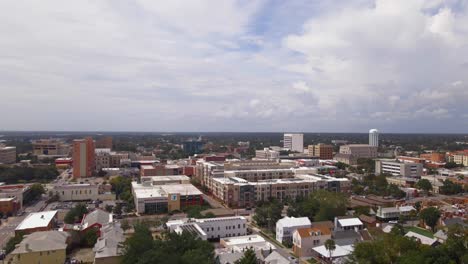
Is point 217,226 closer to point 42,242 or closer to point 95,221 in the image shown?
point 95,221

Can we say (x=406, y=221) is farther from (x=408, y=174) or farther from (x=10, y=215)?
(x=10, y=215)

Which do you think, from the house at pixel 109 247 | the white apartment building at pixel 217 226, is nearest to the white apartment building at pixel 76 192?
the white apartment building at pixel 217 226

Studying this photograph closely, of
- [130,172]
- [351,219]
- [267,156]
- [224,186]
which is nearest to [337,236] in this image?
[351,219]

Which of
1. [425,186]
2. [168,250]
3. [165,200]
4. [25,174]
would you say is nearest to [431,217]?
[425,186]

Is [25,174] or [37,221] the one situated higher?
[25,174]

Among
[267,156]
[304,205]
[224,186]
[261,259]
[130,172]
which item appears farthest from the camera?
[267,156]

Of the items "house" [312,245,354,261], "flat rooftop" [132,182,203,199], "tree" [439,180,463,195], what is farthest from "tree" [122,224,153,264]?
"tree" [439,180,463,195]

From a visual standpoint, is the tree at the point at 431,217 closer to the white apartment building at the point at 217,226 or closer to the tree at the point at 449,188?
the white apartment building at the point at 217,226
